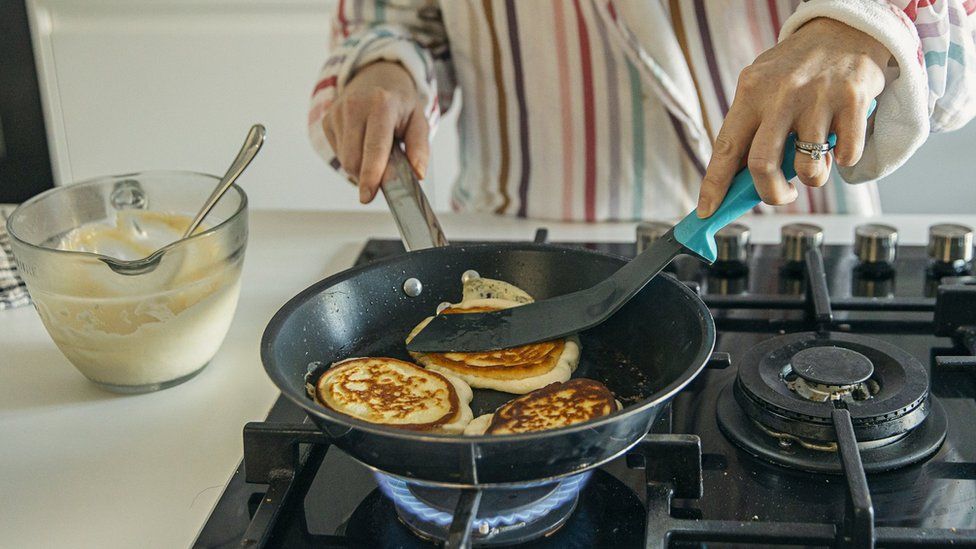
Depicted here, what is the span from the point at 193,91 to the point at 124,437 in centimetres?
151

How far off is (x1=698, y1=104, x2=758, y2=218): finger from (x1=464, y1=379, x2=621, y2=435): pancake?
155 mm

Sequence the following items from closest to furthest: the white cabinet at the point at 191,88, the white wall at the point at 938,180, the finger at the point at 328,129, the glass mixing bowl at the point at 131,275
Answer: the glass mixing bowl at the point at 131,275 → the finger at the point at 328,129 → the white cabinet at the point at 191,88 → the white wall at the point at 938,180

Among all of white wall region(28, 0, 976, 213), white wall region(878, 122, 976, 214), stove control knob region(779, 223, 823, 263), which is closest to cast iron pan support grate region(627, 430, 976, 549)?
stove control knob region(779, 223, 823, 263)

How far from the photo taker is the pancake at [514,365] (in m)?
0.75

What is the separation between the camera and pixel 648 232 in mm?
1010

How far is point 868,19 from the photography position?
29.7 inches

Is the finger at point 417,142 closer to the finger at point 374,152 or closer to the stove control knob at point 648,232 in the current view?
the finger at point 374,152

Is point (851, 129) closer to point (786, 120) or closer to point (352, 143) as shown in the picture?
point (786, 120)

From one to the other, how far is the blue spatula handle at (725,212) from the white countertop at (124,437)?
1.27 ft

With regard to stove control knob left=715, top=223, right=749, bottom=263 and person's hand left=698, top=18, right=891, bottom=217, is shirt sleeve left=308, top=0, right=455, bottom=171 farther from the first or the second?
person's hand left=698, top=18, right=891, bottom=217

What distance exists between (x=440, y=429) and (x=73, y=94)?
186 cm

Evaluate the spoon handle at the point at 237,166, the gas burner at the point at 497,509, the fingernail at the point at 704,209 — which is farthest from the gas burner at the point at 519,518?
the spoon handle at the point at 237,166

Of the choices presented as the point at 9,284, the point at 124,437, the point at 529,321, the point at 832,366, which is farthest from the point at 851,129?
the point at 9,284

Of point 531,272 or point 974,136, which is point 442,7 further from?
point 974,136
